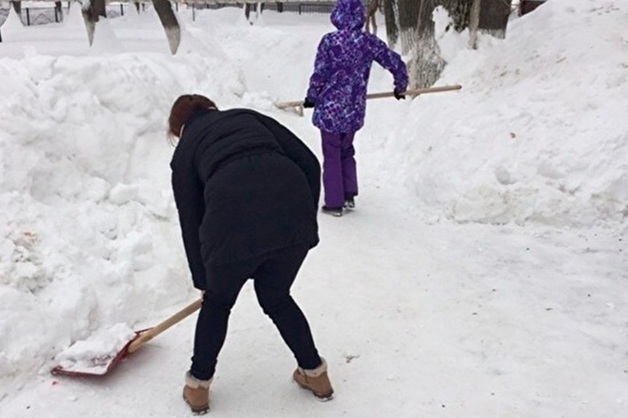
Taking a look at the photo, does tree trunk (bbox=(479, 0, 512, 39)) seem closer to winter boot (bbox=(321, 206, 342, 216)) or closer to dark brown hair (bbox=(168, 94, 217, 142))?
winter boot (bbox=(321, 206, 342, 216))

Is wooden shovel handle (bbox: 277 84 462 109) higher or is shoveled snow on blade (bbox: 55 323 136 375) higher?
wooden shovel handle (bbox: 277 84 462 109)

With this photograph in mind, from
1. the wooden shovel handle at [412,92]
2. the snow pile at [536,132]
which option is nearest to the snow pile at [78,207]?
the wooden shovel handle at [412,92]

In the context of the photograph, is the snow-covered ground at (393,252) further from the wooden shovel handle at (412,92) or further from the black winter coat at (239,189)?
the black winter coat at (239,189)

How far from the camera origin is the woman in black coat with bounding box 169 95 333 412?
2.56 metres

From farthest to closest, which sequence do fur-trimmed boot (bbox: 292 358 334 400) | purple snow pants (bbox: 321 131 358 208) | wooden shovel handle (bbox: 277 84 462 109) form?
1. wooden shovel handle (bbox: 277 84 462 109)
2. purple snow pants (bbox: 321 131 358 208)
3. fur-trimmed boot (bbox: 292 358 334 400)

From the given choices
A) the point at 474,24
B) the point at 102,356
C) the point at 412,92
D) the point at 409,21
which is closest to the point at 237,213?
the point at 102,356

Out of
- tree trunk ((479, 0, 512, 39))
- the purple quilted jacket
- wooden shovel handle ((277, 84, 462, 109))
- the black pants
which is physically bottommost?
the black pants

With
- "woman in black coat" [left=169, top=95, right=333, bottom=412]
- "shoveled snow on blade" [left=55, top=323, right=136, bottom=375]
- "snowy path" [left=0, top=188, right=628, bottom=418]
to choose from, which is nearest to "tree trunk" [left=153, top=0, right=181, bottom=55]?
"snowy path" [left=0, top=188, right=628, bottom=418]

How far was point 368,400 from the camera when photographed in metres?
3.03

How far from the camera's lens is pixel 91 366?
3.17 m

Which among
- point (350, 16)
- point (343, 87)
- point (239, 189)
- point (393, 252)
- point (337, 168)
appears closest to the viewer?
point (239, 189)

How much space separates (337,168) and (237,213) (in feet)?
9.45

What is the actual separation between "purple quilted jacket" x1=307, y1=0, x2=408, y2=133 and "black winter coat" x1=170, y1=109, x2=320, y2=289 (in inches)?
99.6

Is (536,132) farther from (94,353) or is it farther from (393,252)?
(94,353)
